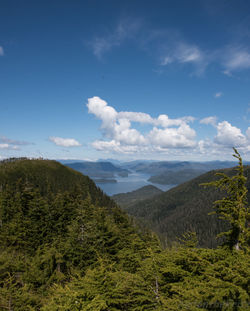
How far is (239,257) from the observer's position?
8.27m

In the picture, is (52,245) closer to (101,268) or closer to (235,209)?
(101,268)

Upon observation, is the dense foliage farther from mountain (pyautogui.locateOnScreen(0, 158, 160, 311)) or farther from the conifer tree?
the conifer tree

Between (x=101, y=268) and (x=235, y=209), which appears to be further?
(x=101, y=268)

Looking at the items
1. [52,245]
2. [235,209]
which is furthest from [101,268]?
[52,245]

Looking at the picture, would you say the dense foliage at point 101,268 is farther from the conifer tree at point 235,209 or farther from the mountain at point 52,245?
the conifer tree at point 235,209

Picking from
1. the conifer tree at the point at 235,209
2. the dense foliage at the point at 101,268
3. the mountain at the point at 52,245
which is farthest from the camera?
the mountain at the point at 52,245

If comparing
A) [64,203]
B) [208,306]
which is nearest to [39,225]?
[64,203]

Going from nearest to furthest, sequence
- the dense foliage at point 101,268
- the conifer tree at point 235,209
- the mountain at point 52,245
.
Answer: the dense foliage at point 101,268, the conifer tree at point 235,209, the mountain at point 52,245

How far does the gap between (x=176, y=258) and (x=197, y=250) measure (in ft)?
4.84

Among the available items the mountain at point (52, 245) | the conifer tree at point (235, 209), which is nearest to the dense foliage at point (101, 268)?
the mountain at point (52, 245)

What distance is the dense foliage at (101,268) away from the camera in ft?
23.0

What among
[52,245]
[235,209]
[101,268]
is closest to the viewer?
[235,209]

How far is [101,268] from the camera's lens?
11070 millimetres

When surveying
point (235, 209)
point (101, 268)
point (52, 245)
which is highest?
point (235, 209)
